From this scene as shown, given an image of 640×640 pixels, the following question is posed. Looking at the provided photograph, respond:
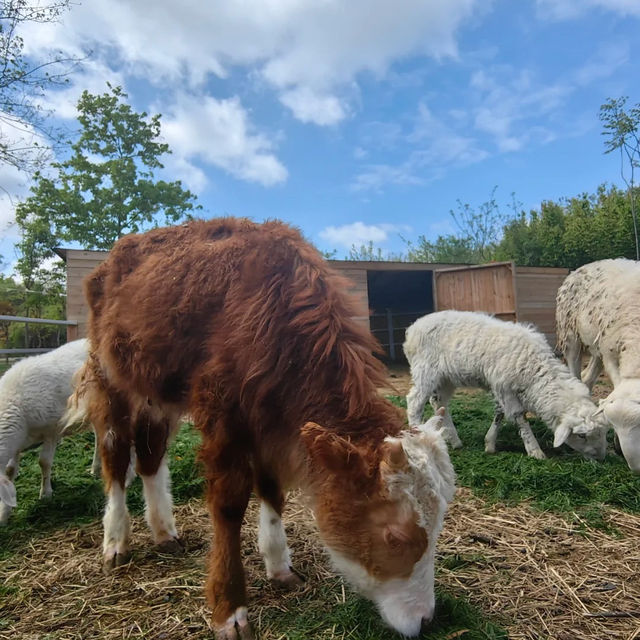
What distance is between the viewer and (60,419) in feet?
17.4

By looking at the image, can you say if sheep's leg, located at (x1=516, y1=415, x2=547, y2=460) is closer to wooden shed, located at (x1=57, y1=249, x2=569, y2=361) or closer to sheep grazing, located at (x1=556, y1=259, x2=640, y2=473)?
sheep grazing, located at (x1=556, y1=259, x2=640, y2=473)

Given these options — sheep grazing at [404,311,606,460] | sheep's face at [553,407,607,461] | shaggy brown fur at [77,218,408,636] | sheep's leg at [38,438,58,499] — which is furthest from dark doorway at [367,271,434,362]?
shaggy brown fur at [77,218,408,636]

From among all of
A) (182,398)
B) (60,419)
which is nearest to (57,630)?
(182,398)

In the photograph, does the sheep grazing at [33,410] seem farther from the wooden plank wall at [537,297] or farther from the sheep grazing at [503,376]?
the wooden plank wall at [537,297]

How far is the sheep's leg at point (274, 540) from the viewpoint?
305 cm

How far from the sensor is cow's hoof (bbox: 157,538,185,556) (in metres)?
3.63

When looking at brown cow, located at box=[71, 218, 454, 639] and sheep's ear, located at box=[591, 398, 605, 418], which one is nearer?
brown cow, located at box=[71, 218, 454, 639]

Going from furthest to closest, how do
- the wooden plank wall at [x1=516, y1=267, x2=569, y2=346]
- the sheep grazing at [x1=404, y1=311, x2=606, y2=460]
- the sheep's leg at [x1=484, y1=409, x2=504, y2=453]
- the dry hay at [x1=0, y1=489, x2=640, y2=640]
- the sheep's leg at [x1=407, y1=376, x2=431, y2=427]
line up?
1. the wooden plank wall at [x1=516, y1=267, x2=569, y2=346]
2. the sheep's leg at [x1=407, y1=376, x2=431, y2=427]
3. the sheep's leg at [x1=484, y1=409, x2=504, y2=453]
4. the sheep grazing at [x1=404, y1=311, x2=606, y2=460]
5. the dry hay at [x1=0, y1=489, x2=640, y2=640]

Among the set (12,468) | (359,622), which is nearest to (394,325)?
(12,468)

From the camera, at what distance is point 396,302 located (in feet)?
78.7

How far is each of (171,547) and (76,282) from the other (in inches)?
377

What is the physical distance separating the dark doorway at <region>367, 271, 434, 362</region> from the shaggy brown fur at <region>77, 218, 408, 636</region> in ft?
52.7

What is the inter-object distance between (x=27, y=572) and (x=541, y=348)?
20.9 ft

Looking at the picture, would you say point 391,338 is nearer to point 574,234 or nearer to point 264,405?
point 574,234
